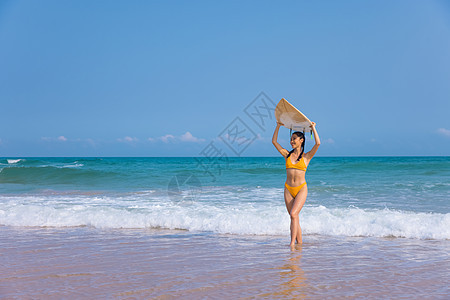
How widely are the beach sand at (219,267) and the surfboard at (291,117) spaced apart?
185 centimetres

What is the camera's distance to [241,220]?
8.05 metres

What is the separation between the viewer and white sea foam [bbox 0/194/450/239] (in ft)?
24.0

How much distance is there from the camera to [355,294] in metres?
3.89

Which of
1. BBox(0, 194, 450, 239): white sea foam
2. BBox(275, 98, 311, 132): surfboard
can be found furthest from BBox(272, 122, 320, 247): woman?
BBox(0, 194, 450, 239): white sea foam

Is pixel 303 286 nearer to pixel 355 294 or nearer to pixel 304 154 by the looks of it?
pixel 355 294

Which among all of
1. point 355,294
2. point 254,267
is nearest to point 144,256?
point 254,267

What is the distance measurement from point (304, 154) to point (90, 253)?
11.4 ft

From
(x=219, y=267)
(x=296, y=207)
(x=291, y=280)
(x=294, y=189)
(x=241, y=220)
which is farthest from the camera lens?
(x=241, y=220)

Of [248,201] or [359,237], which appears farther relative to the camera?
[248,201]

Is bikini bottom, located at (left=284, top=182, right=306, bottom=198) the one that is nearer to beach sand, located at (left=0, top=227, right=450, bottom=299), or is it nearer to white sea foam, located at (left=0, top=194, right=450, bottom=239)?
beach sand, located at (left=0, top=227, right=450, bottom=299)

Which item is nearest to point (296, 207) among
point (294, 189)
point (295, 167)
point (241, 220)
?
point (294, 189)

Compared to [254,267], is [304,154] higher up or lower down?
higher up

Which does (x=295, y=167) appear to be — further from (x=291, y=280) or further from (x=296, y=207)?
(x=291, y=280)

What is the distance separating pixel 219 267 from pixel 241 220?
317cm
